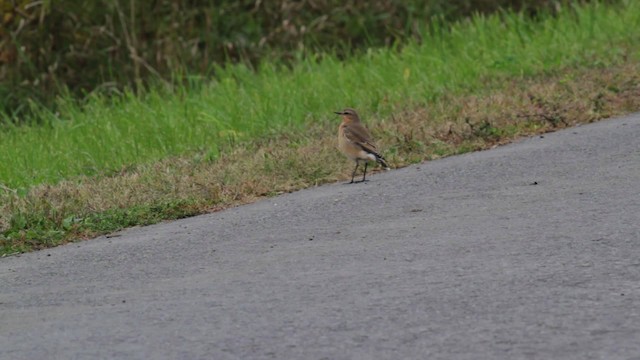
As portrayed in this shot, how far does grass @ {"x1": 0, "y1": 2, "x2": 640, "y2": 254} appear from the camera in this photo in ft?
30.1

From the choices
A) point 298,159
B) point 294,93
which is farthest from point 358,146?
point 294,93

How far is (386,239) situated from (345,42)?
9871 millimetres

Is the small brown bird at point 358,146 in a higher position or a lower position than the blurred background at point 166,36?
higher

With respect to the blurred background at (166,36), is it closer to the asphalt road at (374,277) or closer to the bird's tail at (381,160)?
the bird's tail at (381,160)

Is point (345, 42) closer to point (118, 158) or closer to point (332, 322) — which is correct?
point (118, 158)

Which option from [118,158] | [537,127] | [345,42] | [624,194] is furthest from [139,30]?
[624,194]

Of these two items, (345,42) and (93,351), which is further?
(345,42)

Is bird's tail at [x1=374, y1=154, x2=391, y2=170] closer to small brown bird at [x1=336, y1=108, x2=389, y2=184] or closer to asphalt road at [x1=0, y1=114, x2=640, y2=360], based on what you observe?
small brown bird at [x1=336, y1=108, x2=389, y2=184]

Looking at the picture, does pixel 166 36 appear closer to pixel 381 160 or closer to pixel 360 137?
pixel 360 137

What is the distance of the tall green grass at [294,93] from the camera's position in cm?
1165

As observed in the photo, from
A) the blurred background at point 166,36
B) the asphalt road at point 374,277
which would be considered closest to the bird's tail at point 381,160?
the asphalt road at point 374,277

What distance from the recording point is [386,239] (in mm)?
7379

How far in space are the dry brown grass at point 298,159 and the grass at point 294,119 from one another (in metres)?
0.01

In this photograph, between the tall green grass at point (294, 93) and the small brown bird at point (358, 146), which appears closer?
the small brown bird at point (358, 146)
